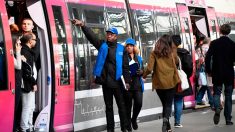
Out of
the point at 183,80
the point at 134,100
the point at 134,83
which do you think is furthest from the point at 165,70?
the point at 134,100

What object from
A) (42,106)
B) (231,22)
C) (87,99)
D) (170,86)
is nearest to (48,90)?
(42,106)

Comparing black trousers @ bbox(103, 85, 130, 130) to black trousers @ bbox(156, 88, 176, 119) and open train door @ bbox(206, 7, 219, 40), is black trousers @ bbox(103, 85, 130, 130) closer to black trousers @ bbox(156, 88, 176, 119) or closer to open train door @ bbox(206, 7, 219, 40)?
black trousers @ bbox(156, 88, 176, 119)

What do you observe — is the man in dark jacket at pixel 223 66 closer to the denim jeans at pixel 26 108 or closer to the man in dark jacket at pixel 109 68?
the man in dark jacket at pixel 109 68

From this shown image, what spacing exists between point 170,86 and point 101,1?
220 centimetres

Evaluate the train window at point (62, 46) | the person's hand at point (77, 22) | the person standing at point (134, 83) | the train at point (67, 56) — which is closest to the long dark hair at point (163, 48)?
the person standing at point (134, 83)

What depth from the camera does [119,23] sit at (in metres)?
11.8

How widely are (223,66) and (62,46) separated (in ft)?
10.5

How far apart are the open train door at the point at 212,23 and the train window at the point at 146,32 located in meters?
3.28

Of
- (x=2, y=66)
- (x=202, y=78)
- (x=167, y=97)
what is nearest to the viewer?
(x=2, y=66)

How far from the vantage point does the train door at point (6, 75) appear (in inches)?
332

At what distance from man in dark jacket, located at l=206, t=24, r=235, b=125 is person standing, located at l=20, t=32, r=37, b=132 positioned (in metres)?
3.71

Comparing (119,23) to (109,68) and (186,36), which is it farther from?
(186,36)

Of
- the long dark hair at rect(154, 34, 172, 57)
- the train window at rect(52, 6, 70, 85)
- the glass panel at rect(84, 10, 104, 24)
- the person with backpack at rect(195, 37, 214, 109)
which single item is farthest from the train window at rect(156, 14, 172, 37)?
the train window at rect(52, 6, 70, 85)

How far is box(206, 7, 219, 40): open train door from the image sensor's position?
15.9m
